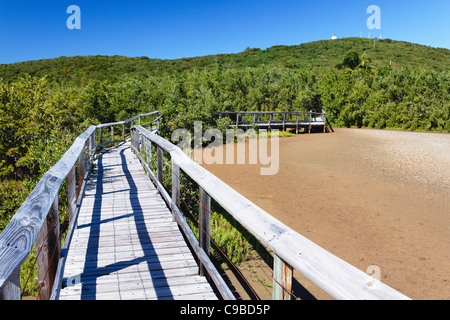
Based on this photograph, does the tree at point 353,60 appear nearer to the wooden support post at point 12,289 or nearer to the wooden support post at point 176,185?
the wooden support post at point 176,185

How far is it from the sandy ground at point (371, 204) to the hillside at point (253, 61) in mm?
43496

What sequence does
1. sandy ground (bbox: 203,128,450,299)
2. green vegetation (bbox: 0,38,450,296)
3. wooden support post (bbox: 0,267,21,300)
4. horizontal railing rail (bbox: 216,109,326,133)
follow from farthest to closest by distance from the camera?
horizontal railing rail (bbox: 216,109,326,133), green vegetation (bbox: 0,38,450,296), sandy ground (bbox: 203,128,450,299), wooden support post (bbox: 0,267,21,300)

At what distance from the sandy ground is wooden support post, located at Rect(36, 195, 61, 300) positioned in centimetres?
414

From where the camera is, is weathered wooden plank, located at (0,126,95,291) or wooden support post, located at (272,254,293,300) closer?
weathered wooden plank, located at (0,126,95,291)

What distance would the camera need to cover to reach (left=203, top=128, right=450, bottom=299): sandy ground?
587 cm

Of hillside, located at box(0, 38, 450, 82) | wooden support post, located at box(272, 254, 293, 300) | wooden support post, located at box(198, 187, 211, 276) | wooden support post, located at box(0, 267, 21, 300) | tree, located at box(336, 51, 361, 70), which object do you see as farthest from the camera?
hillside, located at box(0, 38, 450, 82)

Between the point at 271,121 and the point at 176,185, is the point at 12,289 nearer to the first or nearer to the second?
the point at 176,185

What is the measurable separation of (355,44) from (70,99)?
67.9 meters

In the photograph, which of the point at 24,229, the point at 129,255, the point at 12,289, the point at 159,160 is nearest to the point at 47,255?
the point at 24,229

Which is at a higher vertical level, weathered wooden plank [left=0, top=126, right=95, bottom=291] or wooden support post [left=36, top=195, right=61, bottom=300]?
weathered wooden plank [left=0, top=126, right=95, bottom=291]

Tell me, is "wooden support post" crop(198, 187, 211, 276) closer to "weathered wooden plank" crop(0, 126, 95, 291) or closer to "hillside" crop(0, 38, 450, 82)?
"weathered wooden plank" crop(0, 126, 95, 291)

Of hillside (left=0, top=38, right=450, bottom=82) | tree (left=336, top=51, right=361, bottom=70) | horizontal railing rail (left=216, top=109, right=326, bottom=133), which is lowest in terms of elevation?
horizontal railing rail (left=216, top=109, right=326, bottom=133)

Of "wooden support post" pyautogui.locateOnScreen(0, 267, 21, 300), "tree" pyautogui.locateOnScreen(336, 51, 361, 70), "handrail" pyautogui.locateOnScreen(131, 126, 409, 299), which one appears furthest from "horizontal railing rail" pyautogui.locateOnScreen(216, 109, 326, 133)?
"tree" pyautogui.locateOnScreen(336, 51, 361, 70)
